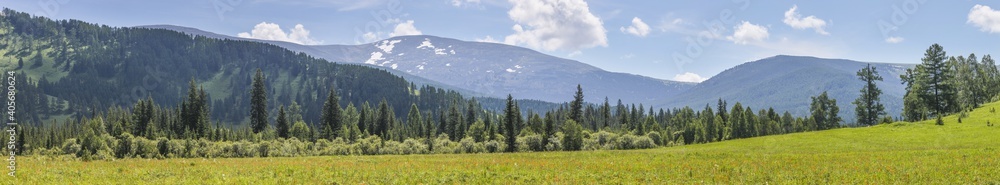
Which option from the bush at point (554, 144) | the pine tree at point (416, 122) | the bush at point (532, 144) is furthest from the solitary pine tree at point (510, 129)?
the pine tree at point (416, 122)

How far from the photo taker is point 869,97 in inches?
4080

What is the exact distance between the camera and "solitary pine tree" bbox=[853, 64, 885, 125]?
99.9 m

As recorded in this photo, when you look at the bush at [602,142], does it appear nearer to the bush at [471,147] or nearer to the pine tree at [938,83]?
the bush at [471,147]

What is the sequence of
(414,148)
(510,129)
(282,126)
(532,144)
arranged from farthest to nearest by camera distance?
(282,126)
(510,129)
(532,144)
(414,148)

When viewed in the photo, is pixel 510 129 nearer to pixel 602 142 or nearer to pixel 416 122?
pixel 602 142

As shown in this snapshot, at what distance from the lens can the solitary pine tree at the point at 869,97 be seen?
3935 inches

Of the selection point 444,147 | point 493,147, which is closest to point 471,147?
point 493,147

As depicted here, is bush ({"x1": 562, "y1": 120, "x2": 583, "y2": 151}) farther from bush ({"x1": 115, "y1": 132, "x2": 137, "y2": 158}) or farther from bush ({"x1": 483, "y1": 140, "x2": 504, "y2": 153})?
bush ({"x1": 115, "y1": 132, "x2": 137, "y2": 158})

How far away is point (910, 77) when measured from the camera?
106m

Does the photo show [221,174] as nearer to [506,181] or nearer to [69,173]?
[69,173]

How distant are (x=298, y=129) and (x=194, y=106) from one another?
1787cm

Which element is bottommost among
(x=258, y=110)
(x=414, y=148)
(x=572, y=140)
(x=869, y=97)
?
(x=414, y=148)

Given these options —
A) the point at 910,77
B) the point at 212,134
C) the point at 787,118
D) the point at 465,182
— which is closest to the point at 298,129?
the point at 212,134

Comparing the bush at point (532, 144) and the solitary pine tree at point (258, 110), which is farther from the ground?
the solitary pine tree at point (258, 110)
